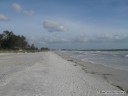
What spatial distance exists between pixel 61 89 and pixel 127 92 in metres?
2.97

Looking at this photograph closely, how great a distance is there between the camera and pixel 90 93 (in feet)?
33.2

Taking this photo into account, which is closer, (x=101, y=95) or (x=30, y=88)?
(x=101, y=95)

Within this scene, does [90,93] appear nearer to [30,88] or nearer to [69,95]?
[69,95]

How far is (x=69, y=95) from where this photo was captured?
9430mm

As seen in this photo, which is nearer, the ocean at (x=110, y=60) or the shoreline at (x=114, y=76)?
the shoreline at (x=114, y=76)

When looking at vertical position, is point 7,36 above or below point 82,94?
above

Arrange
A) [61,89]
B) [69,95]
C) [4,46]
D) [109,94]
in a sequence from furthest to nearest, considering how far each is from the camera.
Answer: [4,46] → [61,89] → [109,94] → [69,95]

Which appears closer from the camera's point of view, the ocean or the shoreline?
the shoreline

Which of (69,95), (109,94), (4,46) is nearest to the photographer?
(69,95)

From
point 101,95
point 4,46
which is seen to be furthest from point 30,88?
point 4,46

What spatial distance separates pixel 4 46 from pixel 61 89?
102974 millimetres

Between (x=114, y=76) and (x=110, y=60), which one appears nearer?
(x=114, y=76)

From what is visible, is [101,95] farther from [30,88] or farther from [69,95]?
[30,88]

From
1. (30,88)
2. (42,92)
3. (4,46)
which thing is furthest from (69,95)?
(4,46)
